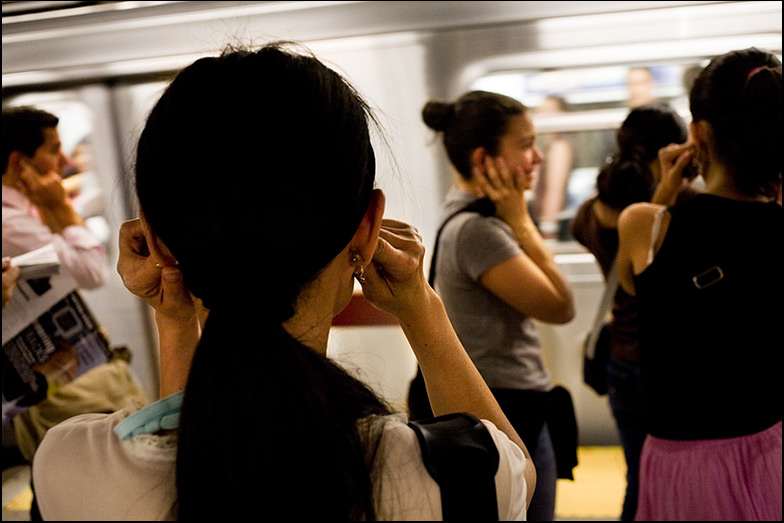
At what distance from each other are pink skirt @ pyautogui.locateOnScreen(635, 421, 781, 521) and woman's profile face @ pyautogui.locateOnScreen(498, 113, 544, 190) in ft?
2.70

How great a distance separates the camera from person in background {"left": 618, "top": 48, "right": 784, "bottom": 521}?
4.77ft

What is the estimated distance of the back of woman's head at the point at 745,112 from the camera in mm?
1411

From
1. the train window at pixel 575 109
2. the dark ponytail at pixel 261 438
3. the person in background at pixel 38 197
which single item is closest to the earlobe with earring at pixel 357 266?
the dark ponytail at pixel 261 438

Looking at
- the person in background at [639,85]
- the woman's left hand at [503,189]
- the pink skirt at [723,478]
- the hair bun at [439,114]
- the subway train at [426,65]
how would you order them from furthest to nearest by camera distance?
the person in background at [639,85] → the subway train at [426,65] → the hair bun at [439,114] → the woman's left hand at [503,189] → the pink skirt at [723,478]

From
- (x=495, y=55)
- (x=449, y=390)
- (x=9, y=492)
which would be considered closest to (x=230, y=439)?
(x=449, y=390)

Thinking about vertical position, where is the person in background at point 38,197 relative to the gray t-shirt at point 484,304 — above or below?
above

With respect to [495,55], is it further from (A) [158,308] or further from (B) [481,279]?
(A) [158,308]

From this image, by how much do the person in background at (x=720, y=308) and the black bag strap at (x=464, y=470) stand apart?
101 centimetres

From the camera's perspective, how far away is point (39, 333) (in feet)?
7.09

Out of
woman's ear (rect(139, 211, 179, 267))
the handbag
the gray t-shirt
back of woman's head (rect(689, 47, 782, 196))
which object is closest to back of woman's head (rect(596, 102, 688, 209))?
the handbag

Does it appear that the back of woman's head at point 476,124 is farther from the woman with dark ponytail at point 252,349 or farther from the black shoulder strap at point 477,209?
the woman with dark ponytail at point 252,349

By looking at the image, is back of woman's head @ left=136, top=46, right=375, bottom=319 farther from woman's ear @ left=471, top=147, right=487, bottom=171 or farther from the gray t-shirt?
woman's ear @ left=471, top=147, right=487, bottom=171

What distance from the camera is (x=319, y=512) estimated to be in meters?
0.66

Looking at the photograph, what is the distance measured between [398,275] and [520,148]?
1.22 m
